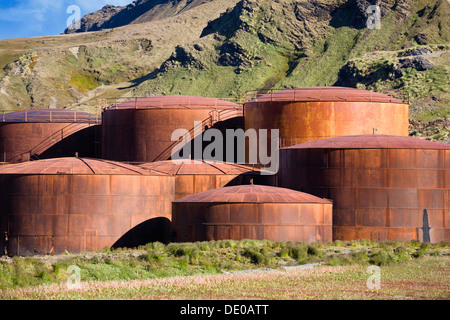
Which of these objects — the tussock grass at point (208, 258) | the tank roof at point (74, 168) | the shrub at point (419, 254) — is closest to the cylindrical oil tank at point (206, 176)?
the tank roof at point (74, 168)

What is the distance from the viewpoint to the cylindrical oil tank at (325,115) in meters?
57.4

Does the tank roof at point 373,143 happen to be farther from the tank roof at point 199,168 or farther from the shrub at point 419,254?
the shrub at point 419,254

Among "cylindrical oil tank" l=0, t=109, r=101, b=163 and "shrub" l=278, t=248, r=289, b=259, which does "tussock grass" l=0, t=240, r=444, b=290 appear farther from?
"cylindrical oil tank" l=0, t=109, r=101, b=163

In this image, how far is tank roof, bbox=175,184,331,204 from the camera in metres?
45.9

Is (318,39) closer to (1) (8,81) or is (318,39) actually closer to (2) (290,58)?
(2) (290,58)

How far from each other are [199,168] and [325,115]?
9.54m

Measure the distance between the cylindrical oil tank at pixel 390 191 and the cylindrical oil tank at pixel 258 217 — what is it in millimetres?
1928

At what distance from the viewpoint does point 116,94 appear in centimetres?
15875

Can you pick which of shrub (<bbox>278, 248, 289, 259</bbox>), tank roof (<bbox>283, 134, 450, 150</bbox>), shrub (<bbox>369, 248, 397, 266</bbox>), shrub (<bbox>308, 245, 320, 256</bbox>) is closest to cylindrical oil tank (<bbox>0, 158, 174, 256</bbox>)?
tank roof (<bbox>283, 134, 450, 150</bbox>)

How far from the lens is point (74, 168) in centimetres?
4981

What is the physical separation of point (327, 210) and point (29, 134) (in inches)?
1100

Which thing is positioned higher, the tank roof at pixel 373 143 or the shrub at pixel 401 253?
the tank roof at pixel 373 143

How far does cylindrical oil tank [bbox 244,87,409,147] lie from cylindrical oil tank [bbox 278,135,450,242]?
8413 millimetres

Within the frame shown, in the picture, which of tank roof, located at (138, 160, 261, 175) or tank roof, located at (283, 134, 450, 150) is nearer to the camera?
tank roof, located at (283, 134, 450, 150)
